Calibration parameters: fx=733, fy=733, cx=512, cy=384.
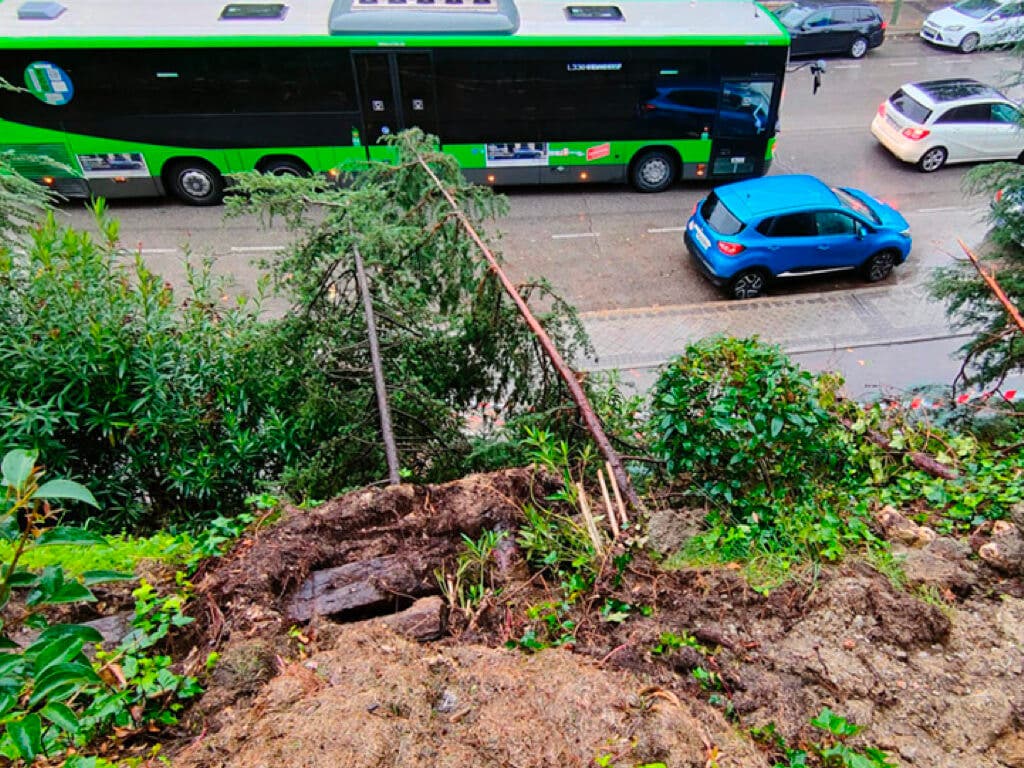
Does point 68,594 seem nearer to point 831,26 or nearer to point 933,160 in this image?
point 933,160

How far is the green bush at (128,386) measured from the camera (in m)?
4.84

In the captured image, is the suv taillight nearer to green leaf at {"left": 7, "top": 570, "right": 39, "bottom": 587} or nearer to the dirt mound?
the dirt mound

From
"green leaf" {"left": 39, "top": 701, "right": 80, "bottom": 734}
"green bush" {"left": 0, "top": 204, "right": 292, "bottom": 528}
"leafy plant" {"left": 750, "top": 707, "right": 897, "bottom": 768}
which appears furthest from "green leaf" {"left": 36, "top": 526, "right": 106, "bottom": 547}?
"green bush" {"left": 0, "top": 204, "right": 292, "bottom": 528}

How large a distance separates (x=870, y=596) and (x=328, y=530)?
299 centimetres

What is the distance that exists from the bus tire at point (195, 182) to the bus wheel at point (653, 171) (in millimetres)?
7598

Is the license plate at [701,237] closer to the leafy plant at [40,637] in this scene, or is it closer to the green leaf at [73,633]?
the leafy plant at [40,637]

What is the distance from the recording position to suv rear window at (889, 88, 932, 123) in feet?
47.2

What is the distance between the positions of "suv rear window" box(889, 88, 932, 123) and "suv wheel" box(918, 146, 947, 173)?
2.15ft

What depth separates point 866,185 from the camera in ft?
47.3

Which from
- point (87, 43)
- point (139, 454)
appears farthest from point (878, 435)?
point (87, 43)

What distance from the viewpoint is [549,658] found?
336 centimetres

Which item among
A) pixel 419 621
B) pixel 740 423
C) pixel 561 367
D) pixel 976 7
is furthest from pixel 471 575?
pixel 976 7

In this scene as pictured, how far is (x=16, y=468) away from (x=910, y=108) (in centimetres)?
1674

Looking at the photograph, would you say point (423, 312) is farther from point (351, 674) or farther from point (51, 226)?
point (351, 674)
